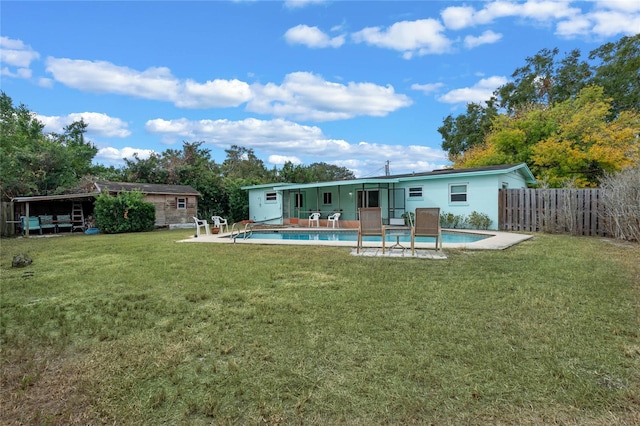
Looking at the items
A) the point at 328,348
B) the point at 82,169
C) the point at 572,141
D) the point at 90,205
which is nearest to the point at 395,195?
the point at 572,141

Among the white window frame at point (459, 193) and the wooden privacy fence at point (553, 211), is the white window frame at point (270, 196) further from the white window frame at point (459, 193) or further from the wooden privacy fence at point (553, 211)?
the wooden privacy fence at point (553, 211)

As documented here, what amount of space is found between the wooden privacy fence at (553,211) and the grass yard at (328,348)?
6672mm

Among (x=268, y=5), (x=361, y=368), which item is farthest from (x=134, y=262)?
(x=268, y=5)

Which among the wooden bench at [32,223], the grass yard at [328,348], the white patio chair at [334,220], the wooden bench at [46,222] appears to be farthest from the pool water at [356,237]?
the wooden bench at [32,223]

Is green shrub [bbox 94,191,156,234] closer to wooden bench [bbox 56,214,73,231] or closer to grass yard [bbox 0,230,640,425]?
wooden bench [bbox 56,214,73,231]

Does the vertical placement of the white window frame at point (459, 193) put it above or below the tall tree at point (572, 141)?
below

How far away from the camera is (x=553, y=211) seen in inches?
473

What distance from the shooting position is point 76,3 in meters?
9.81

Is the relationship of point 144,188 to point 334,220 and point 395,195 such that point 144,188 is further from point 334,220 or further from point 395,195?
point 395,195

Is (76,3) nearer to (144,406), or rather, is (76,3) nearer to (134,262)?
(134,262)

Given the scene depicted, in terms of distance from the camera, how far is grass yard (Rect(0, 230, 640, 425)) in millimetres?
2027

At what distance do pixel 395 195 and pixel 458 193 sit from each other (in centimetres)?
325

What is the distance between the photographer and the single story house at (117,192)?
55.3 feet

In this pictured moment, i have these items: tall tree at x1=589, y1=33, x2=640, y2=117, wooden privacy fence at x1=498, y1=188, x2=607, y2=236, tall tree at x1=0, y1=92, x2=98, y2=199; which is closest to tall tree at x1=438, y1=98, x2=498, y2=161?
tall tree at x1=589, y1=33, x2=640, y2=117
